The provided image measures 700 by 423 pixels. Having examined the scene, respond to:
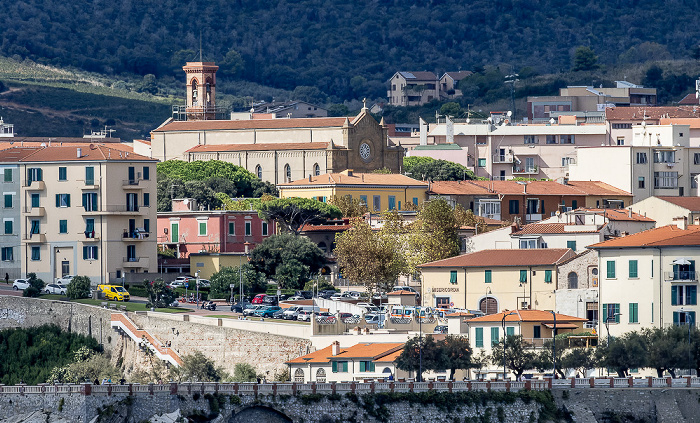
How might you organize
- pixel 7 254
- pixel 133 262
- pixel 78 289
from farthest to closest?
pixel 7 254 → pixel 133 262 → pixel 78 289

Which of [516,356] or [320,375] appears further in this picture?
[320,375]

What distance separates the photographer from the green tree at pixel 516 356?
74.2m

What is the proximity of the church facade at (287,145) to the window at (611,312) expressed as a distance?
235 feet

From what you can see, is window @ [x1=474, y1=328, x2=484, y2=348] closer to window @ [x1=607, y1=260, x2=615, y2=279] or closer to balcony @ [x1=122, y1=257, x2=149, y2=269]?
window @ [x1=607, y1=260, x2=615, y2=279]

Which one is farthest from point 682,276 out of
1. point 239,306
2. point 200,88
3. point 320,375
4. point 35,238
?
point 200,88

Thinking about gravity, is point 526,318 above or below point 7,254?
below

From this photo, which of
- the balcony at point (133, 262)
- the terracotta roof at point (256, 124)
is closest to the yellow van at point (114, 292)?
the balcony at point (133, 262)

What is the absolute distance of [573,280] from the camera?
8881cm

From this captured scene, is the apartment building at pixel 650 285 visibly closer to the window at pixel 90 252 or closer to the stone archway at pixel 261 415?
the stone archway at pixel 261 415

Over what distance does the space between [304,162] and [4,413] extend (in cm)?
8826

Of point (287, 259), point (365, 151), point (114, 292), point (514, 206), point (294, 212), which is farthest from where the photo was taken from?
point (365, 151)

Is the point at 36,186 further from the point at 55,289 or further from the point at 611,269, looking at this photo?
the point at 611,269

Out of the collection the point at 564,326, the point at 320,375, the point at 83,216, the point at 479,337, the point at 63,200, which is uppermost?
the point at 63,200

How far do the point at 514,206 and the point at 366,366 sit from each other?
47.9m
